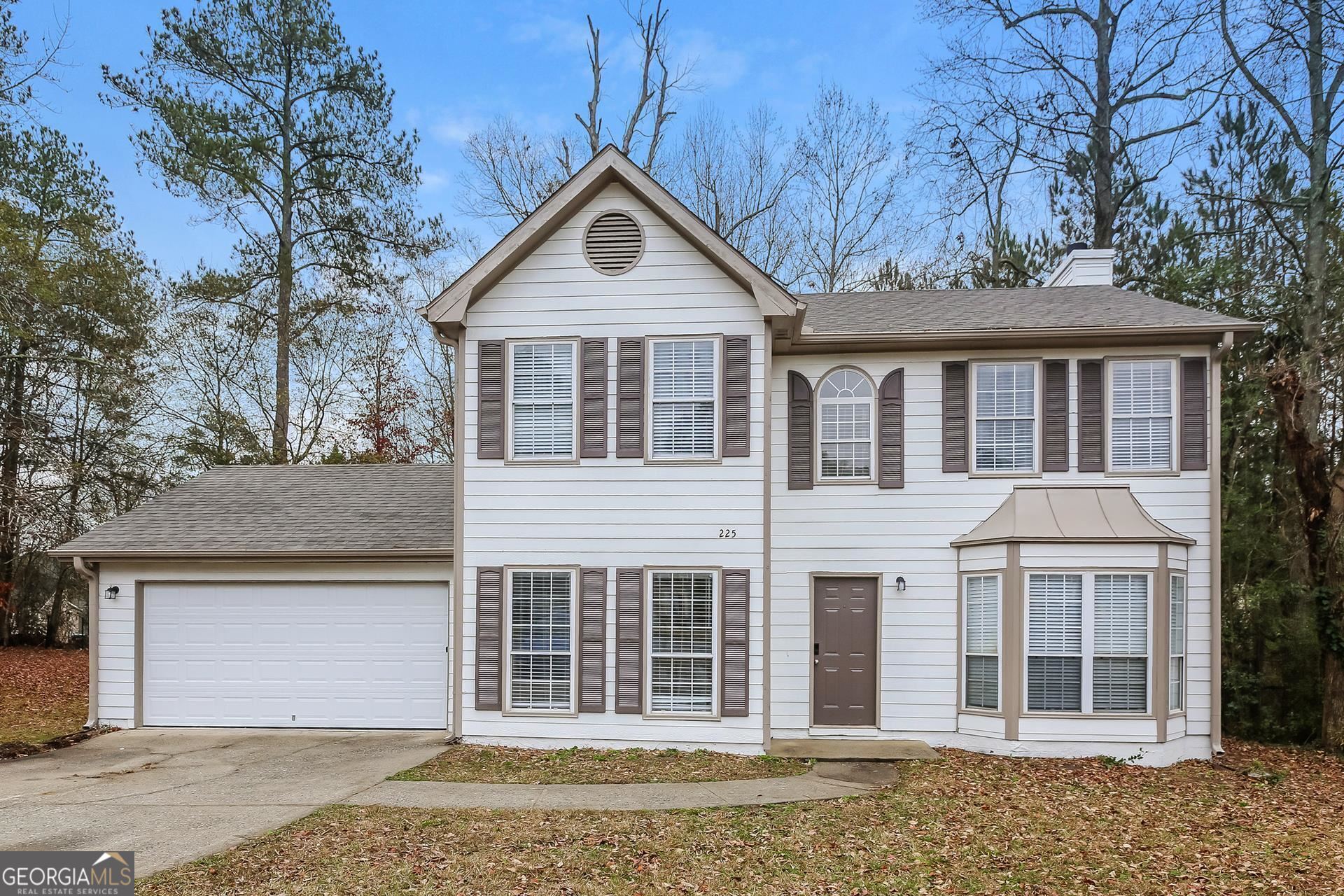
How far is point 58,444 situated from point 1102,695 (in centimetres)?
2173

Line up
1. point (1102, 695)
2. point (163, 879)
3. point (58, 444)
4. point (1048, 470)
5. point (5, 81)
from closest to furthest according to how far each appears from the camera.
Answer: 1. point (163, 879)
2. point (1102, 695)
3. point (1048, 470)
4. point (5, 81)
5. point (58, 444)

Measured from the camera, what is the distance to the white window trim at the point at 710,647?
9.77 m

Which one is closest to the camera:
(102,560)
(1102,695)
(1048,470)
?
(1102,695)

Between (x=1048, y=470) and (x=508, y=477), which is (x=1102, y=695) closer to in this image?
(x=1048, y=470)

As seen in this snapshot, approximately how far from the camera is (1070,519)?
10.2 metres

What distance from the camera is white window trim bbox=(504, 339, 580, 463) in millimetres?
10195

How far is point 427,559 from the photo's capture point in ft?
37.0

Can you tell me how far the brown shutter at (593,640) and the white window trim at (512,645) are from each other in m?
0.06

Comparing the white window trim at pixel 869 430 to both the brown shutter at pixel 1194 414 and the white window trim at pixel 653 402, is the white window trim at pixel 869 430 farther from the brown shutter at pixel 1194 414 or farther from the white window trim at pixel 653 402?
the brown shutter at pixel 1194 414

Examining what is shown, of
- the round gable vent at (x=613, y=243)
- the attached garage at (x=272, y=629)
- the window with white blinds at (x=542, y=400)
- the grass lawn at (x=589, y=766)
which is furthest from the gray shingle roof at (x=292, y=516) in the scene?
the round gable vent at (x=613, y=243)

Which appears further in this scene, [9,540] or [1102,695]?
[9,540]

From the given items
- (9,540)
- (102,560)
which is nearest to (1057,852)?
(102,560)

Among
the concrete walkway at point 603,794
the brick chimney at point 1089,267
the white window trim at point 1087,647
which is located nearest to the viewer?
the concrete walkway at point 603,794

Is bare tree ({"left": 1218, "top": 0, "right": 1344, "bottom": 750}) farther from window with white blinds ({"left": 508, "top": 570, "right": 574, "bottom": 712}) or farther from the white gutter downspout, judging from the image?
the white gutter downspout
